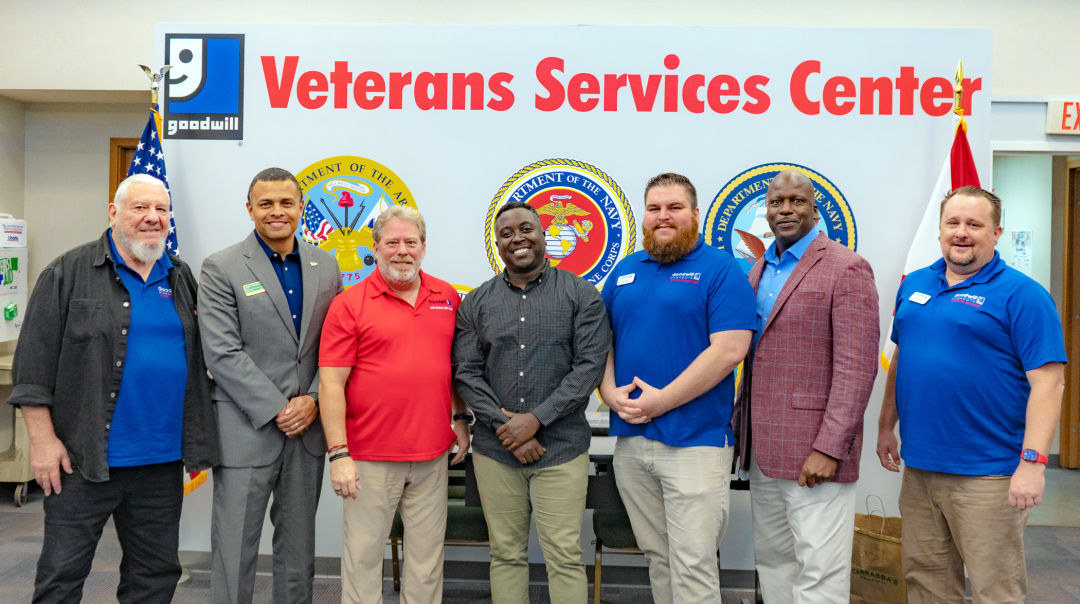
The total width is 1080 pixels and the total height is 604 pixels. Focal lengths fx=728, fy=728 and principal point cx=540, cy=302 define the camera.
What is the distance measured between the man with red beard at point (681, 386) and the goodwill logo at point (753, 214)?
107 cm

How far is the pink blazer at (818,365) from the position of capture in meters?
2.45

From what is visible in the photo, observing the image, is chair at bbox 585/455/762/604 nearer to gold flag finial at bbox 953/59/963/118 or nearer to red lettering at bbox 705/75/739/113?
red lettering at bbox 705/75/739/113

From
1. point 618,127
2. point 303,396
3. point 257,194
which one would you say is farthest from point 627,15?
point 303,396

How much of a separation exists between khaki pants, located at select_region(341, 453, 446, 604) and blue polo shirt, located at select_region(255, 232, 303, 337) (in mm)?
614

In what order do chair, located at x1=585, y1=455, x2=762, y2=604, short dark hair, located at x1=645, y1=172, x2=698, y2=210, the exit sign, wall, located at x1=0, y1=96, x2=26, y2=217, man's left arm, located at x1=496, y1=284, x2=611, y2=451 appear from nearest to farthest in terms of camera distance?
man's left arm, located at x1=496, y1=284, x2=611, y2=451 → short dark hair, located at x1=645, y1=172, x2=698, y2=210 → chair, located at x1=585, y1=455, x2=762, y2=604 → the exit sign → wall, located at x1=0, y1=96, x2=26, y2=217

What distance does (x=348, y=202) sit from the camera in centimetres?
374

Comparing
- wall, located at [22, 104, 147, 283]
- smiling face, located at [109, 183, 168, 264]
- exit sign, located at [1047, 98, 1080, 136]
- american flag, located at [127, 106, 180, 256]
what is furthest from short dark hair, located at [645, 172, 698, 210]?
wall, located at [22, 104, 147, 283]

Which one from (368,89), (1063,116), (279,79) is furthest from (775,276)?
(1063,116)

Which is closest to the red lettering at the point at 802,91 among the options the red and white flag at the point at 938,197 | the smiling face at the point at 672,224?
the red and white flag at the point at 938,197

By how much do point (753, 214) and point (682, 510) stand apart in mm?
1710

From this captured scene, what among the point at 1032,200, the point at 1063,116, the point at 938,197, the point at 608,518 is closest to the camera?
the point at 608,518

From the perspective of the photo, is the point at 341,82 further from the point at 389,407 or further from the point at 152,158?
the point at 389,407

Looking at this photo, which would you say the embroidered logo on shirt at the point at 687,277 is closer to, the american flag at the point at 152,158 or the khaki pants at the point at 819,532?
the khaki pants at the point at 819,532

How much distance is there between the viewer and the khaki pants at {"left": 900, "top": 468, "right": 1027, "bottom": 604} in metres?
2.41
